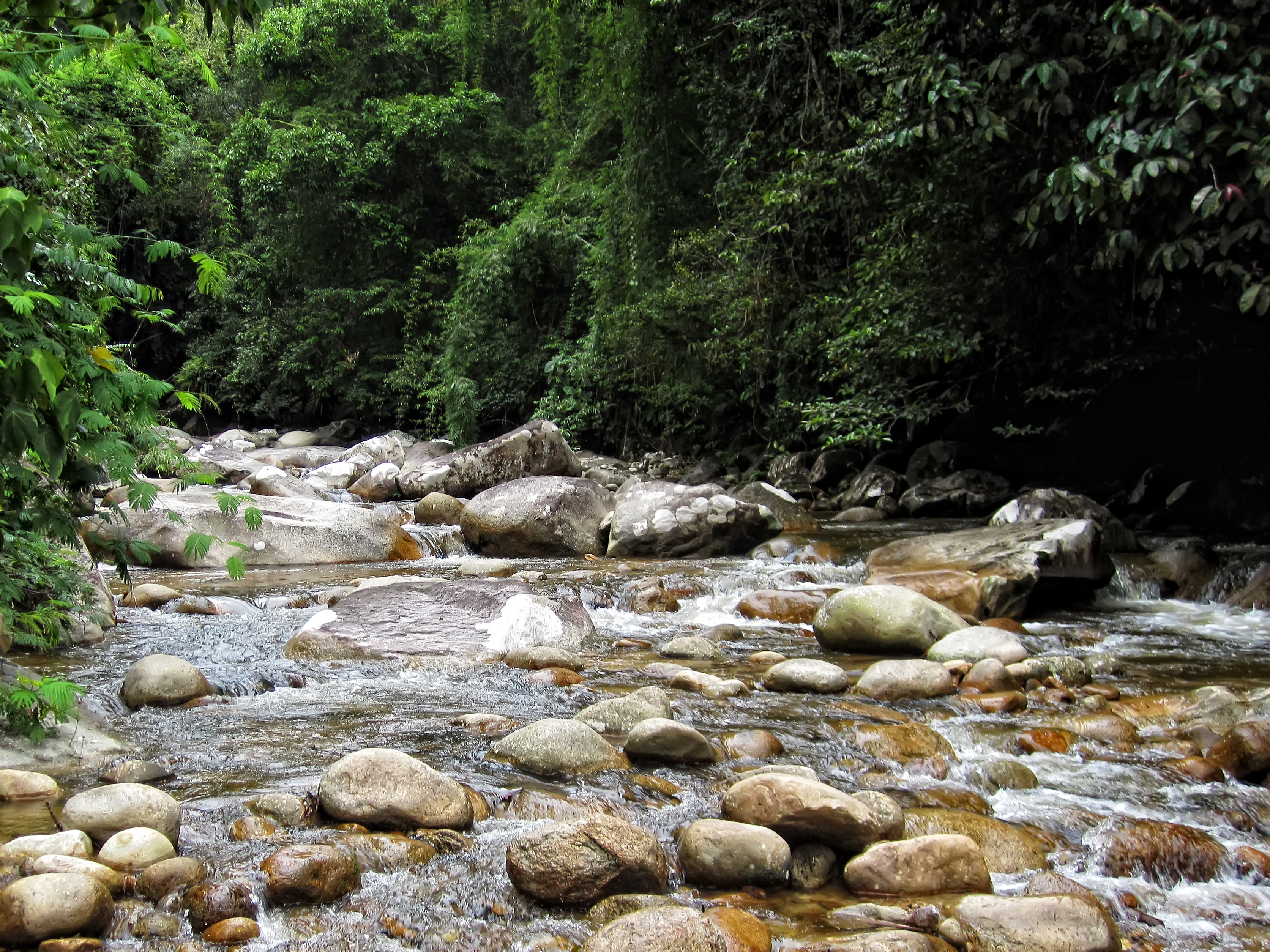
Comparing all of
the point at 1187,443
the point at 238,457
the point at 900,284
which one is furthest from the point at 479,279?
the point at 1187,443

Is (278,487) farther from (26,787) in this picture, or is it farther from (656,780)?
(656,780)

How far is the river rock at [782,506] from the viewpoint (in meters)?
9.46

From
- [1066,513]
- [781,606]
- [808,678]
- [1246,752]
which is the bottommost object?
[781,606]

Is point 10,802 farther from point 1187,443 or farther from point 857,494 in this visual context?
point 1187,443

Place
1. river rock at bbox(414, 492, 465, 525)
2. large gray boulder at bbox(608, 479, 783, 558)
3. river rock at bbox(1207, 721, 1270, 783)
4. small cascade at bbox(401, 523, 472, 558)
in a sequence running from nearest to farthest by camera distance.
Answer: river rock at bbox(1207, 721, 1270, 783) → large gray boulder at bbox(608, 479, 783, 558) → small cascade at bbox(401, 523, 472, 558) → river rock at bbox(414, 492, 465, 525)

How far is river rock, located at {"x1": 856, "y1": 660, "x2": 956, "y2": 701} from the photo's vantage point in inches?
167

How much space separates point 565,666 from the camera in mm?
4801

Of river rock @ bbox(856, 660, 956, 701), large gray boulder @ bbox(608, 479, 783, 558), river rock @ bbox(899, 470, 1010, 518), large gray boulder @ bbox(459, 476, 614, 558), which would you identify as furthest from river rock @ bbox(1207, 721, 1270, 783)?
river rock @ bbox(899, 470, 1010, 518)

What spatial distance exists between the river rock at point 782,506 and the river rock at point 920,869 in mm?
6587

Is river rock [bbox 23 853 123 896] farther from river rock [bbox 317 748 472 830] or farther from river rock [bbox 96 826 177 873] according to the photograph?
river rock [bbox 317 748 472 830]

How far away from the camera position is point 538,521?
9.08 m

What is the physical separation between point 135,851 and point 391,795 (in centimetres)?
67

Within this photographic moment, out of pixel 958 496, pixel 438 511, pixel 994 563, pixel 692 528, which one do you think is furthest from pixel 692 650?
pixel 958 496

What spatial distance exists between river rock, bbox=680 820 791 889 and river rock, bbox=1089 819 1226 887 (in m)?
0.92
